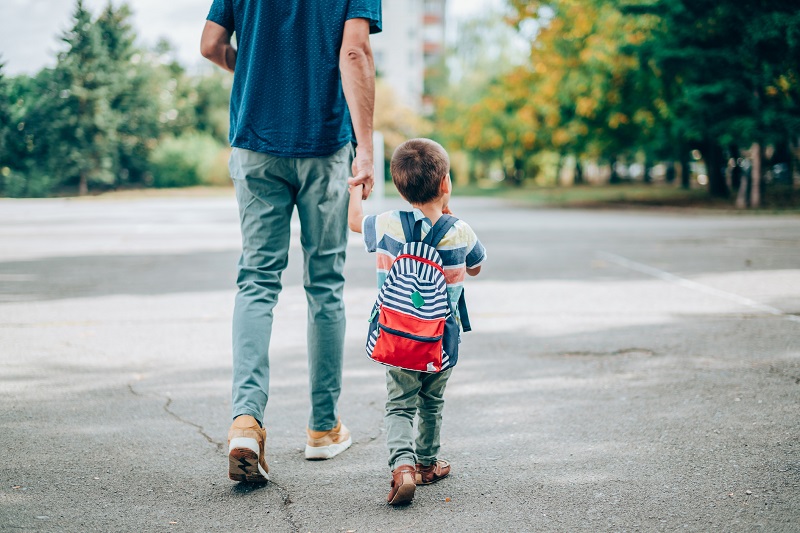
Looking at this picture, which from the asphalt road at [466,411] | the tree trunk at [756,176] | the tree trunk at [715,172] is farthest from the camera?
the tree trunk at [715,172]

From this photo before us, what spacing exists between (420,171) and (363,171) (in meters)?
0.28

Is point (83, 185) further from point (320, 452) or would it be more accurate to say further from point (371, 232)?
point (371, 232)

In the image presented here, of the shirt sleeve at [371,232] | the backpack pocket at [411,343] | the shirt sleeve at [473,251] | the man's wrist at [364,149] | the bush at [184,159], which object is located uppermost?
the bush at [184,159]

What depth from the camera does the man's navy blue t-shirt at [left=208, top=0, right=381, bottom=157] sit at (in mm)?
3188

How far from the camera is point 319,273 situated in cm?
331

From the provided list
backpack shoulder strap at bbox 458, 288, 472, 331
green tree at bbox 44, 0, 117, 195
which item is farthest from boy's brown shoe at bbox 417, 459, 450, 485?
green tree at bbox 44, 0, 117, 195

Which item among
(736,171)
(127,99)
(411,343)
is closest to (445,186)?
(411,343)

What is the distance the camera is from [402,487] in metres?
2.78

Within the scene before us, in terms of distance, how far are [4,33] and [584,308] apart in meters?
4.98

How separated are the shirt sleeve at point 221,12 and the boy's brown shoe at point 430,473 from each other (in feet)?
6.19

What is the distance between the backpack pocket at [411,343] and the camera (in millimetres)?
2863

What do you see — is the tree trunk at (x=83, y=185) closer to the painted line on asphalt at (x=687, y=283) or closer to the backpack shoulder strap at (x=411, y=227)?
the backpack shoulder strap at (x=411, y=227)

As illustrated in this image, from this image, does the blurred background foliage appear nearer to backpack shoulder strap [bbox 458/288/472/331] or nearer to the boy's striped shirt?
the boy's striped shirt

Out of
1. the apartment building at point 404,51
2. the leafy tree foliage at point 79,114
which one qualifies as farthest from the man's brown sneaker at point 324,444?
the apartment building at point 404,51
